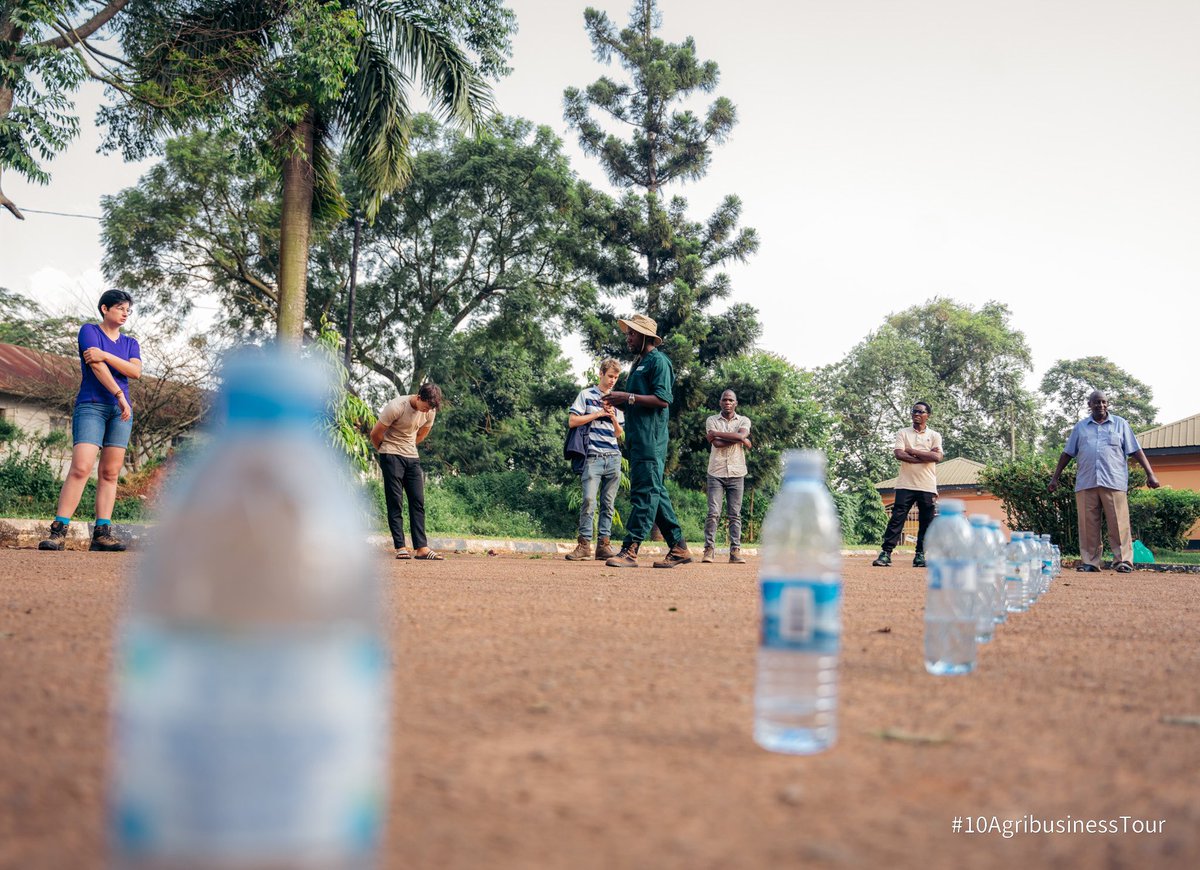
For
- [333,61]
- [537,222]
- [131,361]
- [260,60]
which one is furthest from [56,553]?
[537,222]

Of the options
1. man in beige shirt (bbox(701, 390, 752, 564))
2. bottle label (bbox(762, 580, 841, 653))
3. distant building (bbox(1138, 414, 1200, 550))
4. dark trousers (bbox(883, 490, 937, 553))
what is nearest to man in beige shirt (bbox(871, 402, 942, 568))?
dark trousers (bbox(883, 490, 937, 553))

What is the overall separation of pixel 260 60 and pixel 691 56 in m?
15.9

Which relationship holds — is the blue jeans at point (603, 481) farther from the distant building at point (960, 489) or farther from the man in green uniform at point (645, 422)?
the distant building at point (960, 489)

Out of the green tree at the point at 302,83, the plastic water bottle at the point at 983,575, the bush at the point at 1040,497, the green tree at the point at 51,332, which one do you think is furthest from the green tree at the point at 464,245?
the plastic water bottle at the point at 983,575

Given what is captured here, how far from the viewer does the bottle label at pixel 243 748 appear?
3.16 ft

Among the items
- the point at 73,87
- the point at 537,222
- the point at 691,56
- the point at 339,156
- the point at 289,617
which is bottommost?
the point at 289,617

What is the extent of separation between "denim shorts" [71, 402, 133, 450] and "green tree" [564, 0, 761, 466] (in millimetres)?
16622

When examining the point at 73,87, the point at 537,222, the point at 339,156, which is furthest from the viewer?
the point at 537,222

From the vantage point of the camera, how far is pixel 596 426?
10.0 m

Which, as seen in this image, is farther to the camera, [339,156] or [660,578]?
[339,156]

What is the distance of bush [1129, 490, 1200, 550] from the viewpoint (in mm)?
18000

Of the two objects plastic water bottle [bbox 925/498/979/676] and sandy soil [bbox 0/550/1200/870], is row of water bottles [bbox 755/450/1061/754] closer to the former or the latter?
sandy soil [bbox 0/550/1200/870]

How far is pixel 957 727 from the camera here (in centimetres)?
226

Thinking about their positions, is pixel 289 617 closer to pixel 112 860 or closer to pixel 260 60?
pixel 112 860
